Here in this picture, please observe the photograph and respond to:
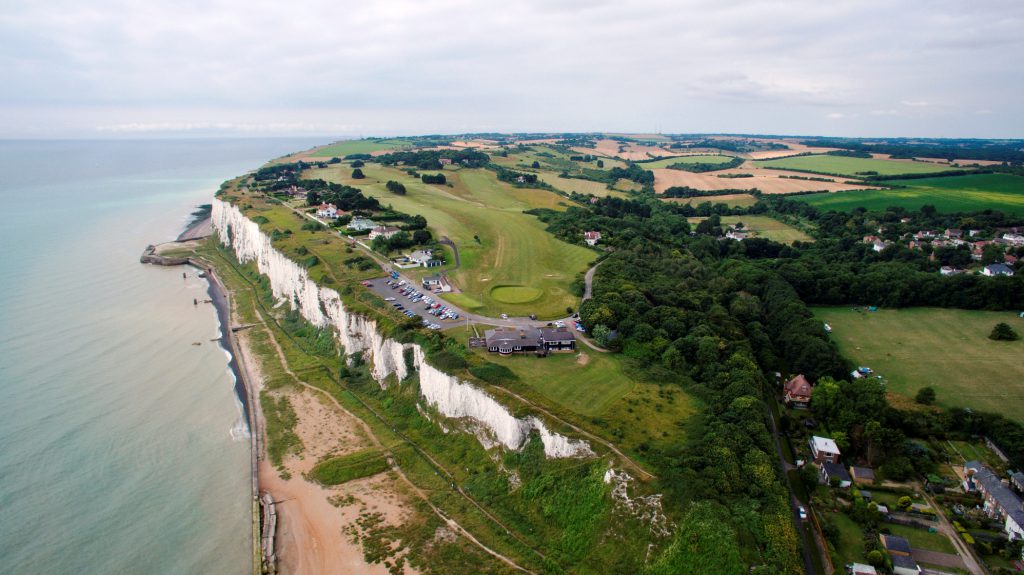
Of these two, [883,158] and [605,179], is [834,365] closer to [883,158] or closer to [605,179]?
[605,179]

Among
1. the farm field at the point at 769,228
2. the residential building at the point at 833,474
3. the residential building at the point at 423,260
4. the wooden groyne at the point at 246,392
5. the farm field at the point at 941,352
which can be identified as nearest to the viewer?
the wooden groyne at the point at 246,392

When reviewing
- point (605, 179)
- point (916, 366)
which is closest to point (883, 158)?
point (605, 179)

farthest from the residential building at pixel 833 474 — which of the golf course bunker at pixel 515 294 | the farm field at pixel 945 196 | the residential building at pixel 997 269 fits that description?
the farm field at pixel 945 196

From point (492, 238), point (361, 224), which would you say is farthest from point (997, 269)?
point (361, 224)

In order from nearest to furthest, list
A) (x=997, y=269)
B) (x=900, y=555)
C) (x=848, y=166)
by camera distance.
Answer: (x=900, y=555) < (x=997, y=269) < (x=848, y=166)

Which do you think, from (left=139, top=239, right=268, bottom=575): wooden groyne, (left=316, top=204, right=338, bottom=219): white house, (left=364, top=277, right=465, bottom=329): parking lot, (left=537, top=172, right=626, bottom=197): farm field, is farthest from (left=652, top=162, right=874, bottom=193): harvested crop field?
(left=139, top=239, right=268, bottom=575): wooden groyne

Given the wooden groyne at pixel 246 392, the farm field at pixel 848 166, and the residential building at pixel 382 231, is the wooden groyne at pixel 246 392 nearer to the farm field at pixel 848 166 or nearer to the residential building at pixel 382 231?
the residential building at pixel 382 231

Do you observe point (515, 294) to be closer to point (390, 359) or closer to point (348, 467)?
point (390, 359)
